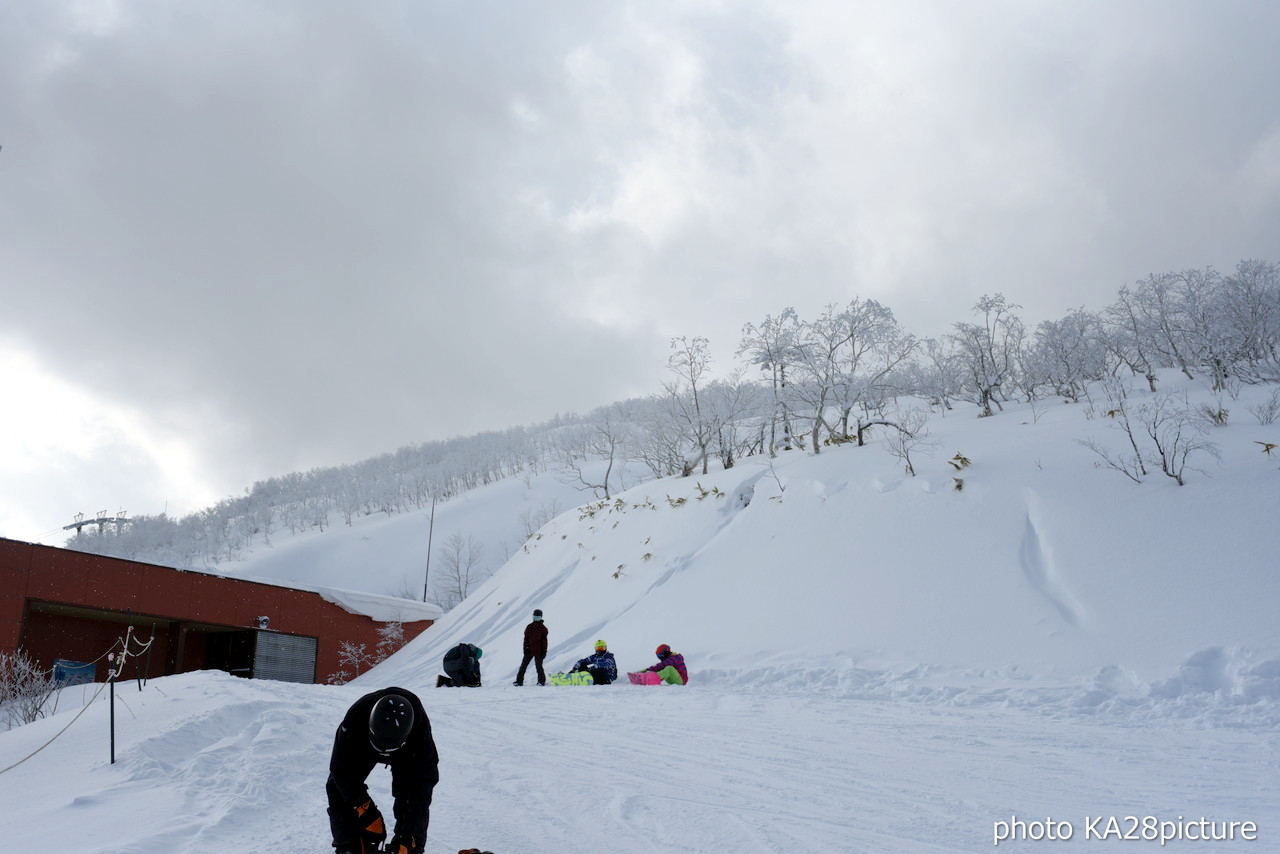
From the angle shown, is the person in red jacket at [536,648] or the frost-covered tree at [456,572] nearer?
the person in red jacket at [536,648]

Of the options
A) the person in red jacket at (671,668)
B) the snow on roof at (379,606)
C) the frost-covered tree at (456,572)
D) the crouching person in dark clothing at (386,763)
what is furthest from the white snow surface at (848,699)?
the frost-covered tree at (456,572)

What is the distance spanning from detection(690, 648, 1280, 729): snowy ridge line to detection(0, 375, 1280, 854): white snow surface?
0.14 feet

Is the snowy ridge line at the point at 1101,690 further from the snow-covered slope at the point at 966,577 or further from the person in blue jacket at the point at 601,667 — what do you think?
the person in blue jacket at the point at 601,667

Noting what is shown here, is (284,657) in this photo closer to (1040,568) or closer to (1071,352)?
(1040,568)

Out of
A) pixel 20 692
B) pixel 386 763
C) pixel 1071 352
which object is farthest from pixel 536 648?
pixel 1071 352

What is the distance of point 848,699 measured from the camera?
9367 millimetres

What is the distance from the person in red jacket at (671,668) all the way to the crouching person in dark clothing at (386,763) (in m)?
8.47

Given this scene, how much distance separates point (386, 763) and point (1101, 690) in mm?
8369

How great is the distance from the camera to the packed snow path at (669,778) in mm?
4547

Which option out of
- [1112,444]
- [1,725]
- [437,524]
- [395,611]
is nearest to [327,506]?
[437,524]

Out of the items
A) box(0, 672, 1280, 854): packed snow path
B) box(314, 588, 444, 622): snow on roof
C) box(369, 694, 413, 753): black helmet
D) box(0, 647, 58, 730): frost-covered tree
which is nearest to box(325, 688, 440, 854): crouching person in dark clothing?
box(369, 694, 413, 753): black helmet

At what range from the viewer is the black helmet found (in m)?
3.39

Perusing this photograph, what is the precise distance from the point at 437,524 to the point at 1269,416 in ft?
212

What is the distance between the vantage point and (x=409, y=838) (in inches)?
135
